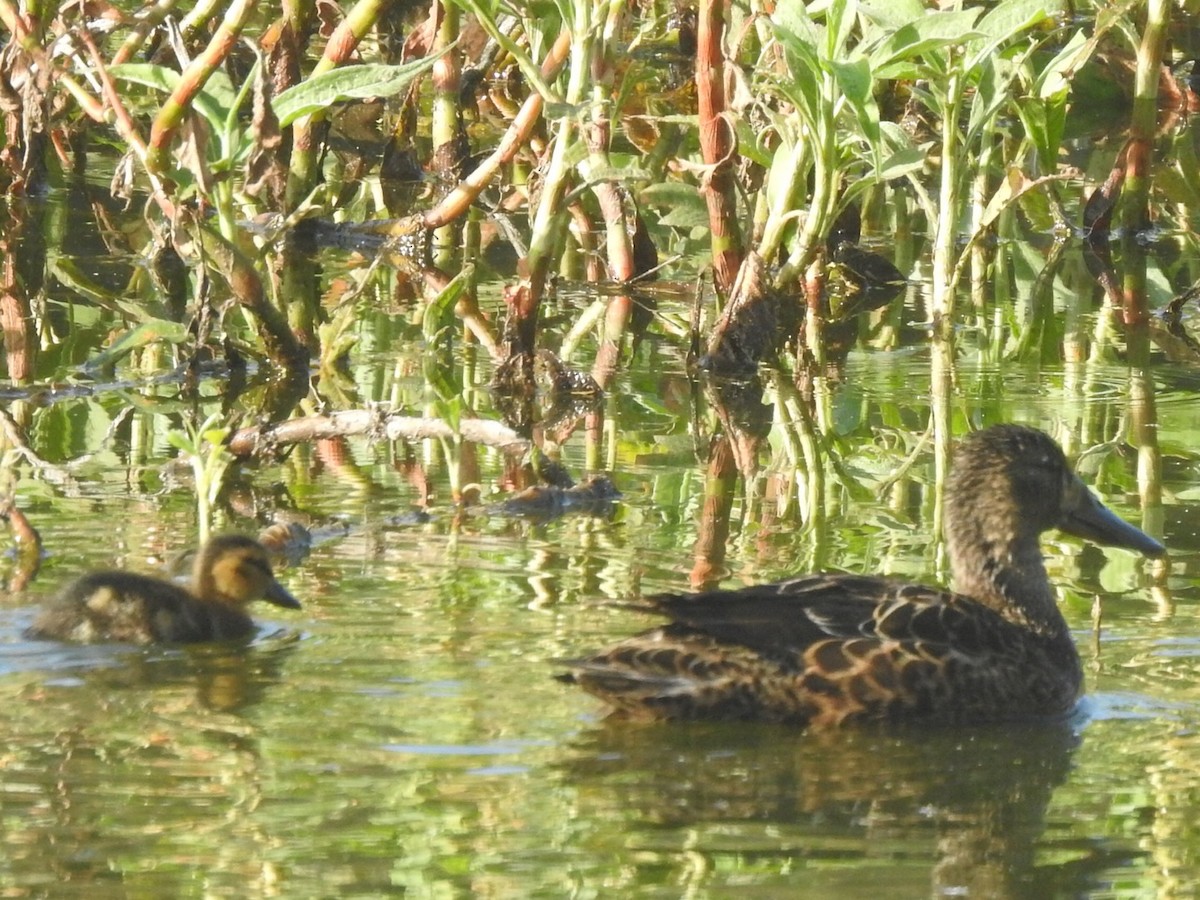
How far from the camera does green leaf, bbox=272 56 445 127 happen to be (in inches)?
278

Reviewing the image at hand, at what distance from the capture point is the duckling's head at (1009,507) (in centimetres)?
552

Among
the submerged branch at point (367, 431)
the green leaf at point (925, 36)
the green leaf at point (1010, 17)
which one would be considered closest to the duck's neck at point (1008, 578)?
the submerged branch at point (367, 431)

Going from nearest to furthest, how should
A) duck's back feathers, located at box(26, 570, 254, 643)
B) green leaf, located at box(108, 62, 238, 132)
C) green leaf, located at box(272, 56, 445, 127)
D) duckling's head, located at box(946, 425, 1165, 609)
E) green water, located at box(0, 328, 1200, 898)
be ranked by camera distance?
green water, located at box(0, 328, 1200, 898) < duck's back feathers, located at box(26, 570, 254, 643) < duckling's head, located at box(946, 425, 1165, 609) < green leaf, located at box(272, 56, 445, 127) < green leaf, located at box(108, 62, 238, 132)

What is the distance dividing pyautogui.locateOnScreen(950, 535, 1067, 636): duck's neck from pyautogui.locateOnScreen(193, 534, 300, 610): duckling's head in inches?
64.8

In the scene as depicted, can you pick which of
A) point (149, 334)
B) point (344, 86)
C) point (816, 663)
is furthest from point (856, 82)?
point (816, 663)

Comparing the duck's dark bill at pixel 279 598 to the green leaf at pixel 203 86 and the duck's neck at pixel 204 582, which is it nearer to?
the duck's neck at pixel 204 582

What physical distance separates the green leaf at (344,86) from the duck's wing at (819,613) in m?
2.70

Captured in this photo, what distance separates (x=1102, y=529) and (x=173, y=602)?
236cm

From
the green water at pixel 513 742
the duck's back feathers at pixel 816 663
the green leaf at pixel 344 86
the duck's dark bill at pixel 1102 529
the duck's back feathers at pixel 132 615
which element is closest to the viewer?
the green water at pixel 513 742

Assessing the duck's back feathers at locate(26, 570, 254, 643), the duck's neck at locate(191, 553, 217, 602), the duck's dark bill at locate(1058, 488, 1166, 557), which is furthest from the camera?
the duck's dark bill at locate(1058, 488, 1166, 557)

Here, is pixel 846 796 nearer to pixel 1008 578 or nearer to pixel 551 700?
pixel 551 700

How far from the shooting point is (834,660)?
4.91 meters

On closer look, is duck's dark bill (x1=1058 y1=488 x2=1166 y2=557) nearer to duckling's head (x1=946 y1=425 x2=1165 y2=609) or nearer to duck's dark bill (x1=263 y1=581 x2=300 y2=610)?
duckling's head (x1=946 y1=425 x2=1165 y2=609)

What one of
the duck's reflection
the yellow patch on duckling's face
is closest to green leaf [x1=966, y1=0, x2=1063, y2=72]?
the duck's reflection
